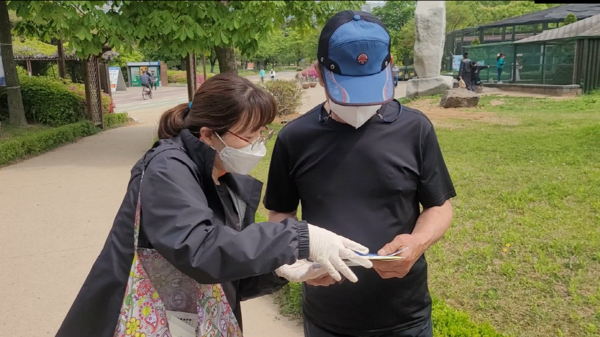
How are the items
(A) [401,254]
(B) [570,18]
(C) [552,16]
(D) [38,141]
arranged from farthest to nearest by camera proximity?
(C) [552,16] → (B) [570,18] → (D) [38,141] → (A) [401,254]

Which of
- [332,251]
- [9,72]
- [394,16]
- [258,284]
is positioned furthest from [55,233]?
[394,16]

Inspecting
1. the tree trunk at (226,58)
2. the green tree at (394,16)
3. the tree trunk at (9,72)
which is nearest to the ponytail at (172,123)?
the tree trunk at (226,58)

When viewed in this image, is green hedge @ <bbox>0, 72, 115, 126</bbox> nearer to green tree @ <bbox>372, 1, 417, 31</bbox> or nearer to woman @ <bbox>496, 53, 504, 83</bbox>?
woman @ <bbox>496, 53, 504, 83</bbox>

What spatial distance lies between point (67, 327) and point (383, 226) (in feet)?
3.27

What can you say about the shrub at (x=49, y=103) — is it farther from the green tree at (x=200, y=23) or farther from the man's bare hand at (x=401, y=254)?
the man's bare hand at (x=401, y=254)

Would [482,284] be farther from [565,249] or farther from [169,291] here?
[169,291]

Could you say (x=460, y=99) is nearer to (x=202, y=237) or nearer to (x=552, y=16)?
(x=202, y=237)

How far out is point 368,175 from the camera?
5.67 feet

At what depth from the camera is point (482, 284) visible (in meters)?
3.66

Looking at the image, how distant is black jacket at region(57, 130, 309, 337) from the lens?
1.36 m

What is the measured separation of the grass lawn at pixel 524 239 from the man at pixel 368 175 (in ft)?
4.22

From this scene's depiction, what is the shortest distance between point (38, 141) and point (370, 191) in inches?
405

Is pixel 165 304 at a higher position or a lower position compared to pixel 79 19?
lower

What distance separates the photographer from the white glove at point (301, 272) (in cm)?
161
